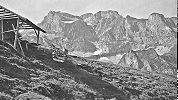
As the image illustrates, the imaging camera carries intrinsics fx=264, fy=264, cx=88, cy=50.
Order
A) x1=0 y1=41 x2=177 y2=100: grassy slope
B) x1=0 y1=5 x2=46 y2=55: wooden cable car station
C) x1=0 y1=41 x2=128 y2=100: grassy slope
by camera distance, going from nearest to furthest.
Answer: x1=0 y1=41 x2=128 y2=100: grassy slope
x1=0 y1=41 x2=177 y2=100: grassy slope
x1=0 y1=5 x2=46 y2=55: wooden cable car station

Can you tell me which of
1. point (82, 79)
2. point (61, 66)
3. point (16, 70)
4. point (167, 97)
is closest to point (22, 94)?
point (16, 70)

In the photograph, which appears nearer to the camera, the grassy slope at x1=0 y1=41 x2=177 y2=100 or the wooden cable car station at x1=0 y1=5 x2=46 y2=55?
the grassy slope at x1=0 y1=41 x2=177 y2=100

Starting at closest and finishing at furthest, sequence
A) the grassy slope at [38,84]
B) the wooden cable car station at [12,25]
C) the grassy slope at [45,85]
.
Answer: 1. the grassy slope at [38,84]
2. the grassy slope at [45,85]
3. the wooden cable car station at [12,25]

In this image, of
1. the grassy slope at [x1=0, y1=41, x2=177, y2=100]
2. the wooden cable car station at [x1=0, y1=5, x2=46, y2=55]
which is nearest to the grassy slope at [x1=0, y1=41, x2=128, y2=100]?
the grassy slope at [x1=0, y1=41, x2=177, y2=100]

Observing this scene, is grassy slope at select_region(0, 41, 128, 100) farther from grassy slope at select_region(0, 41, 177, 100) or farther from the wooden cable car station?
the wooden cable car station

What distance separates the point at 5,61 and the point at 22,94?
725 cm

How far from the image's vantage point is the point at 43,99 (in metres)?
16.3

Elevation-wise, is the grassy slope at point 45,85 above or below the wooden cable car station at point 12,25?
below

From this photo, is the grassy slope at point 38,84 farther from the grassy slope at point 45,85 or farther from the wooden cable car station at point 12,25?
the wooden cable car station at point 12,25

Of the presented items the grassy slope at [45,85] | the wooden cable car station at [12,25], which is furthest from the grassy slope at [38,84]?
the wooden cable car station at [12,25]

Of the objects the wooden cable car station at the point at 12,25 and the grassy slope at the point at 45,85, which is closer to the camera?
the grassy slope at the point at 45,85

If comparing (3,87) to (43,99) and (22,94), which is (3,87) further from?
(43,99)

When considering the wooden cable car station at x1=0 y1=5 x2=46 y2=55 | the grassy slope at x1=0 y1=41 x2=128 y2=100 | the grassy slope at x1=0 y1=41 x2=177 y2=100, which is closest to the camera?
the grassy slope at x1=0 y1=41 x2=128 y2=100

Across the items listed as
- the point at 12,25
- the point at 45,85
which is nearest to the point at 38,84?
the point at 45,85
